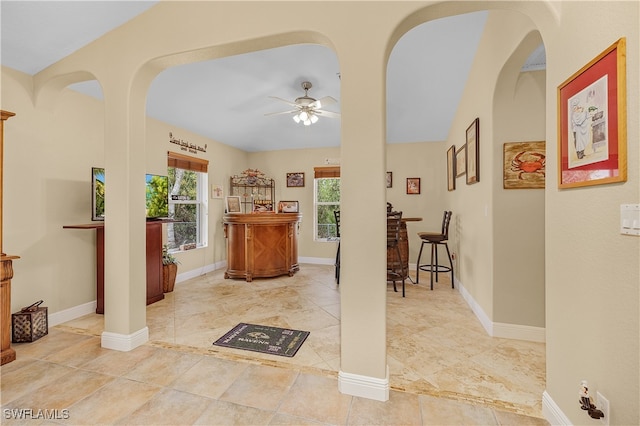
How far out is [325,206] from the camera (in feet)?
20.5

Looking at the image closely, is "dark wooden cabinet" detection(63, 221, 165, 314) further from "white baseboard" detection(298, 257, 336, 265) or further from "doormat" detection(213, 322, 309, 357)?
"white baseboard" detection(298, 257, 336, 265)

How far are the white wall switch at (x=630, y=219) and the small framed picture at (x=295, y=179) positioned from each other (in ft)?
17.6

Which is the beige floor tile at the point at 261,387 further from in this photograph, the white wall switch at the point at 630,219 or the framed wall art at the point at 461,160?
the framed wall art at the point at 461,160

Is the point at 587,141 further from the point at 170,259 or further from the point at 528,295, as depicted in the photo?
the point at 170,259

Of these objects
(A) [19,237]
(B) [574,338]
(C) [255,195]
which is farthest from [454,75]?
(A) [19,237]

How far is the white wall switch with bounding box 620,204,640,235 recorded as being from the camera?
1.08 metres

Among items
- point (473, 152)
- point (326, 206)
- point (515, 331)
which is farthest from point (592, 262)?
point (326, 206)

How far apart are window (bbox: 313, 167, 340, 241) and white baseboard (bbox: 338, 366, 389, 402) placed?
4315 millimetres

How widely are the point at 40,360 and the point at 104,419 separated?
1.16m

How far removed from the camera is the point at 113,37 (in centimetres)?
247

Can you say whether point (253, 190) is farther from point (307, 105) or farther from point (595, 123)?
point (595, 123)

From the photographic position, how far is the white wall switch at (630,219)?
108 centimetres

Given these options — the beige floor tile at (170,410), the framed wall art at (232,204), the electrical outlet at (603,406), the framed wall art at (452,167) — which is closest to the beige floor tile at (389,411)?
the electrical outlet at (603,406)

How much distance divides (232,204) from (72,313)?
2733mm
